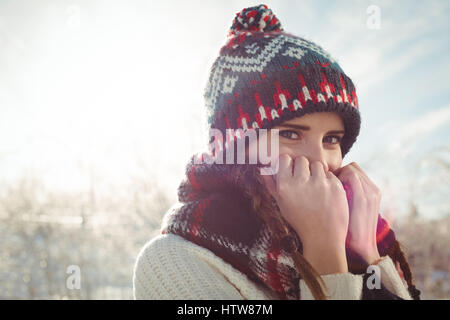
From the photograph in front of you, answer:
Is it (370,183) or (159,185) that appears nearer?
(370,183)

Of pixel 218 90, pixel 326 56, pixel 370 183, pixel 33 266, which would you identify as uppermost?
pixel 326 56

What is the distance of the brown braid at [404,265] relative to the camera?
5.30 ft

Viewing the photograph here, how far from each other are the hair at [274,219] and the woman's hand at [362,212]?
263mm

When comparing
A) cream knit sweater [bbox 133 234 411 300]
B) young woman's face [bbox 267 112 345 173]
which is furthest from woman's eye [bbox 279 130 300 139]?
cream knit sweater [bbox 133 234 411 300]

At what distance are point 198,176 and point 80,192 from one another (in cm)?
390

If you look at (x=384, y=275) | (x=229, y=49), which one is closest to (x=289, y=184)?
(x=384, y=275)

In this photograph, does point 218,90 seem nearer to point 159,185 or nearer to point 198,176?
point 198,176

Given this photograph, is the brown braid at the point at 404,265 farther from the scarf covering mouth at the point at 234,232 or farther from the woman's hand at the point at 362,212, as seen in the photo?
the scarf covering mouth at the point at 234,232

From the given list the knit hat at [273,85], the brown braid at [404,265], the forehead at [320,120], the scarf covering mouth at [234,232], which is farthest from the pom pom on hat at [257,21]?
the brown braid at [404,265]

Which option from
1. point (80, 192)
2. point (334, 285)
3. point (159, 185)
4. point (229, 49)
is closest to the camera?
point (334, 285)

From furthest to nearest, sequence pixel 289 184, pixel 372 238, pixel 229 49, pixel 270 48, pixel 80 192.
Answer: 1. pixel 80 192
2. pixel 229 49
3. pixel 270 48
4. pixel 372 238
5. pixel 289 184

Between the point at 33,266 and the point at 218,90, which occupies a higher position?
the point at 218,90

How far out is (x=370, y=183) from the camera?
5.15 ft

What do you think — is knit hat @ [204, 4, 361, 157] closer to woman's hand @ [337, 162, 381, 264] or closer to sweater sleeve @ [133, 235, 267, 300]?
woman's hand @ [337, 162, 381, 264]
